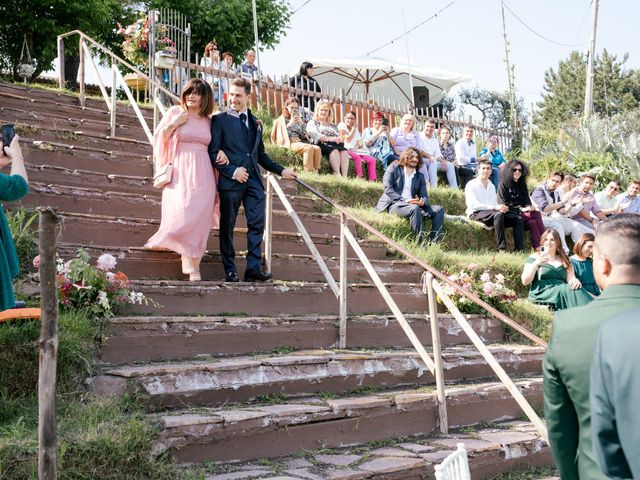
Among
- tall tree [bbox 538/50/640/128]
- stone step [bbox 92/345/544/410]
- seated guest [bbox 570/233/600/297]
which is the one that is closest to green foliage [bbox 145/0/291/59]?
seated guest [bbox 570/233/600/297]

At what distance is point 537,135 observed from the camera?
18469mm

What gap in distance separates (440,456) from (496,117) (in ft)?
123

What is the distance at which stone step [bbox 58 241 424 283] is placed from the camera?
21.4 ft

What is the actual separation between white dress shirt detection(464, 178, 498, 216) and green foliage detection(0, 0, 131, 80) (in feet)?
41.7

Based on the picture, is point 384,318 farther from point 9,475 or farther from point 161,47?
point 161,47

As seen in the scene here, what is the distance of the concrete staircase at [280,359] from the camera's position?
15.4 feet

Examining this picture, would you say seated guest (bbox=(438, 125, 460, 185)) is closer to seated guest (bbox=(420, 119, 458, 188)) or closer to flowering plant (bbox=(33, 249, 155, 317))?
seated guest (bbox=(420, 119, 458, 188))

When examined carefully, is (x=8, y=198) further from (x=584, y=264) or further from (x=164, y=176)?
(x=584, y=264)

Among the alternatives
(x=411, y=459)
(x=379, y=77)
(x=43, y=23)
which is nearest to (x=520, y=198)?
(x=411, y=459)

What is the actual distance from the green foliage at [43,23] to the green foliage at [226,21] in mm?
2278

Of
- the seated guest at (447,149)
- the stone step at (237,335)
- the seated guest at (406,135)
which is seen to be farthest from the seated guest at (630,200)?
the stone step at (237,335)

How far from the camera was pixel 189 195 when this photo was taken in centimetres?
661

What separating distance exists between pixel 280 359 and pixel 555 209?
7.47 m

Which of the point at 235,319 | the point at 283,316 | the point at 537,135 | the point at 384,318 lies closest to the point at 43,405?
the point at 235,319
